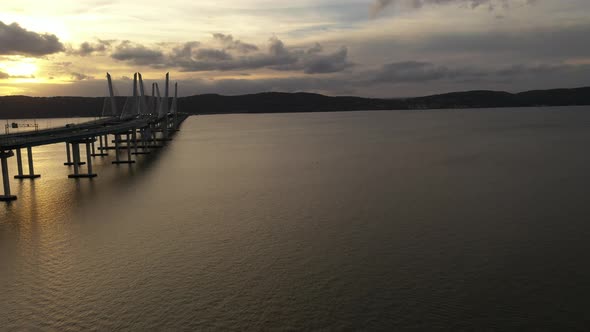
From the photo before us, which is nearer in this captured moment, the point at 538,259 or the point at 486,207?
the point at 538,259

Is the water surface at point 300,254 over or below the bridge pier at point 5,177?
below

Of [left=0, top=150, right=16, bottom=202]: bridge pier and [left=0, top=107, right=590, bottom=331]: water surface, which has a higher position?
[left=0, top=150, right=16, bottom=202]: bridge pier

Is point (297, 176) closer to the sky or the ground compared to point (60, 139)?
closer to the ground

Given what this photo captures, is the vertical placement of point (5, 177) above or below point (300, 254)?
above

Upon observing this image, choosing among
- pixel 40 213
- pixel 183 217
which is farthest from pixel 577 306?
pixel 40 213

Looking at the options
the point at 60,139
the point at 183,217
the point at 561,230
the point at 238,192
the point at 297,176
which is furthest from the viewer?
the point at 297,176

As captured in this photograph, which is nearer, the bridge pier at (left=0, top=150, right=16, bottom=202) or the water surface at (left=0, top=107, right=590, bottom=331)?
the water surface at (left=0, top=107, right=590, bottom=331)

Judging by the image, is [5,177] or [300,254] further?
[5,177]

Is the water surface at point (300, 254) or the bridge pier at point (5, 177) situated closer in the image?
the water surface at point (300, 254)

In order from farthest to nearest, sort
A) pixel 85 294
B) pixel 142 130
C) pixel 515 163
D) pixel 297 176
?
pixel 142 130
pixel 515 163
pixel 297 176
pixel 85 294

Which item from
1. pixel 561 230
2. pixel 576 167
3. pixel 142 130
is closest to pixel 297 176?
pixel 561 230

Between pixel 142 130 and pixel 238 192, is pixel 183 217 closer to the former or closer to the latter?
pixel 238 192
